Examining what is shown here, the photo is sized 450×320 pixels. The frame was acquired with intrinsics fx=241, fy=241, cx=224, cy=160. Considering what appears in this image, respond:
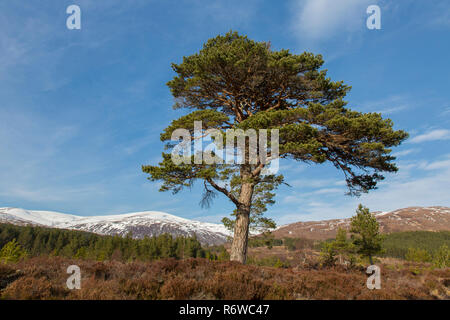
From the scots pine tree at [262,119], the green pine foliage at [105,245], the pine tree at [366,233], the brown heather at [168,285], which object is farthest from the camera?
the green pine foliage at [105,245]

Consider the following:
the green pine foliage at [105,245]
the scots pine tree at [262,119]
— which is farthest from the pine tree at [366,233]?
the green pine foliage at [105,245]

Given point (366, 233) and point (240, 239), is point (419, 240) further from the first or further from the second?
point (240, 239)

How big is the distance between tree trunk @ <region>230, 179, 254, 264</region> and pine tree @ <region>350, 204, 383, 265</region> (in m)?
25.1

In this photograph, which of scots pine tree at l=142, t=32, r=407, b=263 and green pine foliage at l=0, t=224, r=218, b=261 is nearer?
scots pine tree at l=142, t=32, r=407, b=263

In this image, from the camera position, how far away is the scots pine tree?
10219mm

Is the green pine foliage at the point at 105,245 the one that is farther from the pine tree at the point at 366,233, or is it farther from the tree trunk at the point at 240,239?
the tree trunk at the point at 240,239

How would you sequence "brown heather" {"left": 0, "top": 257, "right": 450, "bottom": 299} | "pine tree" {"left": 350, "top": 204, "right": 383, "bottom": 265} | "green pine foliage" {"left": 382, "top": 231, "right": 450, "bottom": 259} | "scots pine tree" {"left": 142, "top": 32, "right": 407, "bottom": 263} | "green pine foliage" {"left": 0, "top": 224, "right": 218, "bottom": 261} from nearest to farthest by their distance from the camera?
"brown heather" {"left": 0, "top": 257, "right": 450, "bottom": 299}, "scots pine tree" {"left": 142, "top": 32, "right": 407, "bottom": 263}, "pine tree" {"left": 350, "top": 204, "right": 383, "bottom": 265}, "green pine foliage" {"left": 0, "top": 224, "right": 218, "bottom": 261}, "green pine foliage" {"left": 382, "top": 231, "right": 450, "bottom": 259}

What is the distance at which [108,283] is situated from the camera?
4980mm

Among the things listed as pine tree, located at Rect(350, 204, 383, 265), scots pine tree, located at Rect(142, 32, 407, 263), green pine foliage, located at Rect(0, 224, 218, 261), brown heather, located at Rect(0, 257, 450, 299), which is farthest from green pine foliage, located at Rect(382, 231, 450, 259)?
brown heather, located at Rect(0, 257, 450, 299)

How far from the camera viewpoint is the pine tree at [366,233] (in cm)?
2945

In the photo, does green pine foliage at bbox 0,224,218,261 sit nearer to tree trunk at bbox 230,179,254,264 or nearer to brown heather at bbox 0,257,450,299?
tree trunk at bbox 230,179,254,264

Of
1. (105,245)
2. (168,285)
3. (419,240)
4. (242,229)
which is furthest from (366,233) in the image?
(419,240)

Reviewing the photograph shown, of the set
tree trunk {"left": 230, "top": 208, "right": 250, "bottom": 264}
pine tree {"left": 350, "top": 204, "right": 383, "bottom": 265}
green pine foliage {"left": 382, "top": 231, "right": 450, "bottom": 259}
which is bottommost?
green pine foliage {"left": 382, "top": 231, "right": 450, "bottom": 259}
